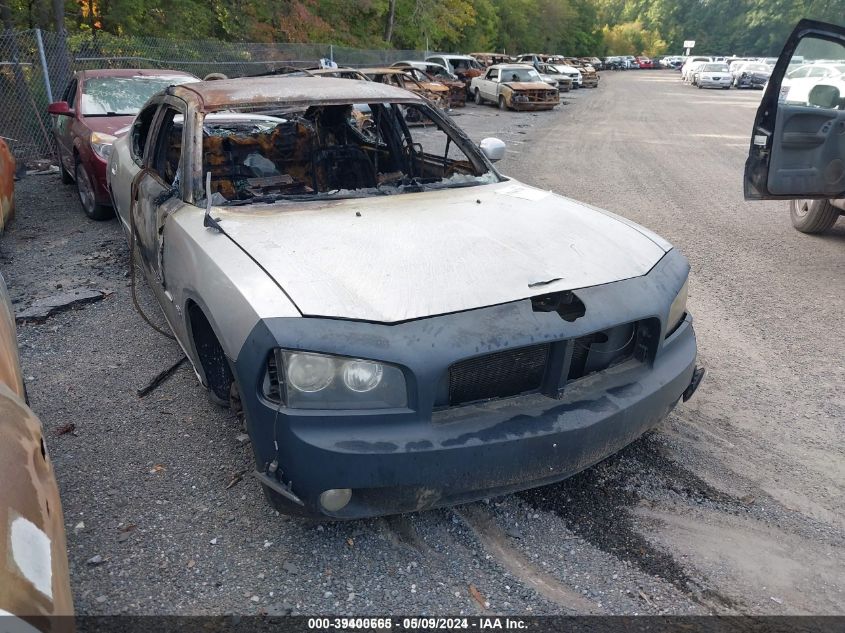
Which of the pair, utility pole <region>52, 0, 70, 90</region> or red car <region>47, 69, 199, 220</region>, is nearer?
red car <region>47, 69, 199, 220</region>

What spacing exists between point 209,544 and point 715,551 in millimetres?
1997

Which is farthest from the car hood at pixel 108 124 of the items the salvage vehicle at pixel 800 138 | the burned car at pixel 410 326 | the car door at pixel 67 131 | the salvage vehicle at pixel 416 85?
the salvage vehicle at pixel 416 85

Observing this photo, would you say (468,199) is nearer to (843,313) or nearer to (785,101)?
(843,313)

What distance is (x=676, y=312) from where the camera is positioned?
2.90m

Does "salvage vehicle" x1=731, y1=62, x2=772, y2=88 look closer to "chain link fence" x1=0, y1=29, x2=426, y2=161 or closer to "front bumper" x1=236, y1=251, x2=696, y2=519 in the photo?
"chain link fence" x1=0, y1=29, x2=426, y2=161

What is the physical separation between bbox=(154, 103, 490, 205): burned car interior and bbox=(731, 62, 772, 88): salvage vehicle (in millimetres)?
37122

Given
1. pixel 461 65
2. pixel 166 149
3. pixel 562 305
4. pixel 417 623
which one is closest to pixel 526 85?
pixel 461 65

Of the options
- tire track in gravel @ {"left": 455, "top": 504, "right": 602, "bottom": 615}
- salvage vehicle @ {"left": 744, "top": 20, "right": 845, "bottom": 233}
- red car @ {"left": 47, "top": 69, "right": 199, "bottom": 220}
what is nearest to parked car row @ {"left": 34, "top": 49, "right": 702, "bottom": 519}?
tire track in gravel @ {"left": 455, "top": 504, "right": 602, "bottom": 615}

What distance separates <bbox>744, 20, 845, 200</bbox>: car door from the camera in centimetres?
567

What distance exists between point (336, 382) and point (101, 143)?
5.67 m

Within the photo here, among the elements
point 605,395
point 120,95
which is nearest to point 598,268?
point 605,395

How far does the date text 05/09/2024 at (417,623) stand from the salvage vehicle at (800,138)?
199 inches

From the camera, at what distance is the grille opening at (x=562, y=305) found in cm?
243

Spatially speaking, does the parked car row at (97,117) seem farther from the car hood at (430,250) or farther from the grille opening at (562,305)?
the grille opening at (562,305)
